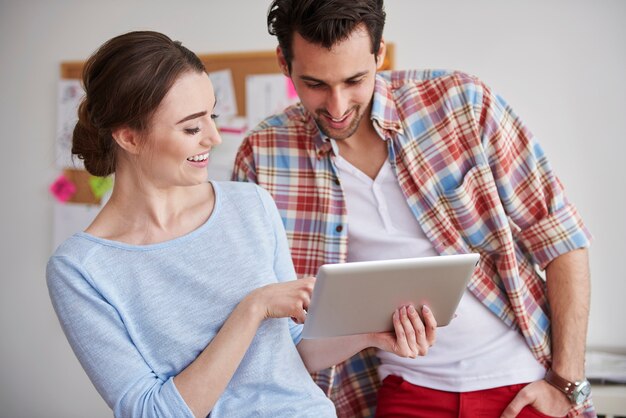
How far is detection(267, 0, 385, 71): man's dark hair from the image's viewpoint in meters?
1.38

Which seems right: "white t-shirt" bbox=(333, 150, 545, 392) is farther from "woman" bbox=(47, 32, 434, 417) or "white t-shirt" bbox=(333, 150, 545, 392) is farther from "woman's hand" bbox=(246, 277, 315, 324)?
"woman's hand" bbox=(246, 277, 315, 324)

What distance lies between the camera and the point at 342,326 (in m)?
1.13

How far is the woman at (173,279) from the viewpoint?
111 cm

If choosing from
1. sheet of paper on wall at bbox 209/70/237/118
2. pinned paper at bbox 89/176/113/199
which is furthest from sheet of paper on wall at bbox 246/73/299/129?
pinned paper at bbox 89/176/113/199

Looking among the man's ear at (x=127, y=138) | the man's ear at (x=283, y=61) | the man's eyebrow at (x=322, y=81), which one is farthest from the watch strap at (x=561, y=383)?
the man's ear at (x=127, y=138)

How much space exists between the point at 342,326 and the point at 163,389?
0.32 m

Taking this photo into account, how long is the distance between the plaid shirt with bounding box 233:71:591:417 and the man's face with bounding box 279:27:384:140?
0.18 ft

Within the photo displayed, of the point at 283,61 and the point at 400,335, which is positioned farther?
the point at 283,61

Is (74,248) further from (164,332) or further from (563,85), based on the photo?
(563,85)

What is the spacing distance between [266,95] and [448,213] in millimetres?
1271

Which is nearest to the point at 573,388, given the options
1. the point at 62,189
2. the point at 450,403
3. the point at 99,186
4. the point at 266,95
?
the point at 450,403

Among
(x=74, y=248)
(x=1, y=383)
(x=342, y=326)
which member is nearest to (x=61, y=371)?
(x=1, y=383)

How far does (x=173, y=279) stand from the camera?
1180mm

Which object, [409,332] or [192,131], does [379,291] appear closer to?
[409,332]
